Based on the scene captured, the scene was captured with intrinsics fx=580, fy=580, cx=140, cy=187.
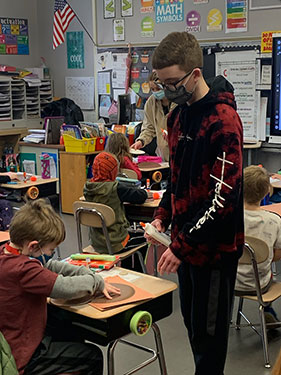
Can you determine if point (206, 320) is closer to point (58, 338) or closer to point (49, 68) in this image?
point (58, 338)

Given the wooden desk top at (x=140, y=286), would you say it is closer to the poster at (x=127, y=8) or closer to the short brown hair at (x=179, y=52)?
the short brown hair at (x=179, y=52)

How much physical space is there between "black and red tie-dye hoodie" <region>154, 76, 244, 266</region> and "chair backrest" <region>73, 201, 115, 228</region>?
4.60 feet

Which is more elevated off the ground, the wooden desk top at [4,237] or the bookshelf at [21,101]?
the bookshelf at [21,101]

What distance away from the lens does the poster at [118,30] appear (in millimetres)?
7371

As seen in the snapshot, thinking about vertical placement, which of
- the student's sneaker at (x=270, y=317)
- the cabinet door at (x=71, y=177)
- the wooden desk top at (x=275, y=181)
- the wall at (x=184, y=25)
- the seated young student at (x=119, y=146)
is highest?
the wall at (x=184, y=25)

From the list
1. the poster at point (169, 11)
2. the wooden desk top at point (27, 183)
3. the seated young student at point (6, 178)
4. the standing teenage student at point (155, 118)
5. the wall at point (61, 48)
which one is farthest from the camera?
the wall at point (61, 48)

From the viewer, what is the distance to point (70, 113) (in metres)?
7.91

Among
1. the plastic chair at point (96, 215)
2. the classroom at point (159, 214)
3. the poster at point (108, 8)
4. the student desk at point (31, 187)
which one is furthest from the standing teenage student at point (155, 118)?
the poster at point (108, 8)

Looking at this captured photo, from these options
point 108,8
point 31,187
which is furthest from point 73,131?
point 108,8

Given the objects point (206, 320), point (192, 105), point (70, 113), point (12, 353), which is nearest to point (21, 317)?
point (12, 353)

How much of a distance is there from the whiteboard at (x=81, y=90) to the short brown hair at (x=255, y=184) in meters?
5.13

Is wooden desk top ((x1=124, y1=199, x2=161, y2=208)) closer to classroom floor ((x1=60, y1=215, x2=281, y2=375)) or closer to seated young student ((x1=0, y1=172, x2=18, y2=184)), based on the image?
classroom floor ((x1=60, y1=215, x2=281, y2=375))

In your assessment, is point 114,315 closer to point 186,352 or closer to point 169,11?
point 186,352

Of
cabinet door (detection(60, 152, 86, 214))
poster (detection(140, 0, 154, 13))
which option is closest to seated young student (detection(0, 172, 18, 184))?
cabinet door (detection(60, 152, 86, 214))
